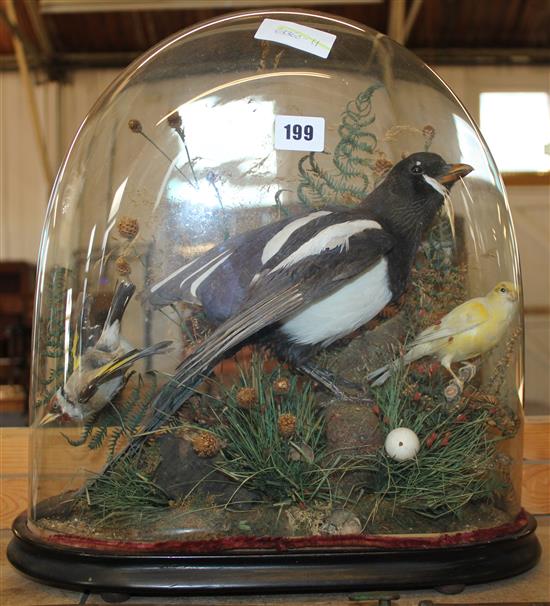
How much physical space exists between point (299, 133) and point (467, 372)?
32 centimetres

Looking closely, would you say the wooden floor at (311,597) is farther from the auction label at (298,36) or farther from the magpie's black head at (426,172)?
the auction label at (298,36)

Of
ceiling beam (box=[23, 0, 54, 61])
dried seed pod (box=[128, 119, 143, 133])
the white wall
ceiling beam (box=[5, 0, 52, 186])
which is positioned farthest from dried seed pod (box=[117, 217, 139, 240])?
the white wall

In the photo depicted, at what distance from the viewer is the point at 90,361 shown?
2.80ft

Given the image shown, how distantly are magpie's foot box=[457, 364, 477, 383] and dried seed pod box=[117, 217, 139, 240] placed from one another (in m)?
0.39

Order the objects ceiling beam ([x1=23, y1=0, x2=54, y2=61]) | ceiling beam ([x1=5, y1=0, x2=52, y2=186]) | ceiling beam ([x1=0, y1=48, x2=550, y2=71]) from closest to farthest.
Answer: ceiling beam ([x1=5, y1=0, x2=52, y2=186]), ceiling beam ([x1=23, y1=0, x2=54, y2=61]), ceiling beam ([x1=0, y1=48, x2=550, y2=71])

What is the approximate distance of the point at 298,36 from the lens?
0.91 meters

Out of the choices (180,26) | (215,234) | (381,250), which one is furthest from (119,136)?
(180,26)

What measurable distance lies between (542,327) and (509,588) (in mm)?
3581

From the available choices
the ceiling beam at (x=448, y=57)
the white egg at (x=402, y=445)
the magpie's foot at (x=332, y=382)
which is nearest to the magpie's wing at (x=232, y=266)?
the magpie's foot at (x=332, y=382)

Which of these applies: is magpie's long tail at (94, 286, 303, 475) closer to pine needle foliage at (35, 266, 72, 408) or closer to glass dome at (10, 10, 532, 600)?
glass dome at (10, 10, 532, 600)

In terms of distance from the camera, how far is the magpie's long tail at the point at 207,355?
79 centimetres

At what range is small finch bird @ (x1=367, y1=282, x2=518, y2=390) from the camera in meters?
0.84

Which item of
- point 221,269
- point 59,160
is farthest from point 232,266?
point 59,160

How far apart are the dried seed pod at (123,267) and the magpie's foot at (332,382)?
22 centimetres
